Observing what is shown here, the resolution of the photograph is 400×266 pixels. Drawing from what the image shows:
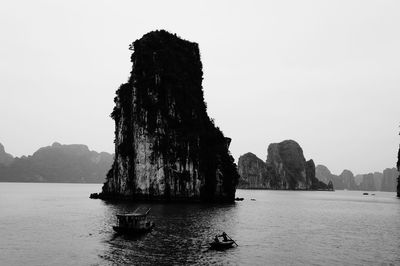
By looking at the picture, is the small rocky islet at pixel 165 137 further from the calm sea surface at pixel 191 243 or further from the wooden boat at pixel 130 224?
the wooden boat at pixel 130 224

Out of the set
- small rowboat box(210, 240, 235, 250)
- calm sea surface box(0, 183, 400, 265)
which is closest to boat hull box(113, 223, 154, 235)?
calm sea surface box(0, 183, 400, 265)

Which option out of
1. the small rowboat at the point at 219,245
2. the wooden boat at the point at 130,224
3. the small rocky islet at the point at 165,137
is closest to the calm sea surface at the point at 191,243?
the small rowboat at the point at 219,245

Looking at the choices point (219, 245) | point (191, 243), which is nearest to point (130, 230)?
point (191, 243)

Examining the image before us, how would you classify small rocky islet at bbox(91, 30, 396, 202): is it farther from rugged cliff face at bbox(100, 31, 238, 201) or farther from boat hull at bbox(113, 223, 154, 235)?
boat hull at bbox(113, 223, 154, 235)

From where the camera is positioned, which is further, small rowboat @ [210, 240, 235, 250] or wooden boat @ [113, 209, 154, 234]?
wooden boat @ [113, 209, 154, 234]

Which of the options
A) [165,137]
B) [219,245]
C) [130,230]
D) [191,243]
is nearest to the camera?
[219,245]

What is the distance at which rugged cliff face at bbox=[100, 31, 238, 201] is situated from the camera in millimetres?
91438

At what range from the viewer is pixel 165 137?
305 ft

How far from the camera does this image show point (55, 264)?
30469 mm

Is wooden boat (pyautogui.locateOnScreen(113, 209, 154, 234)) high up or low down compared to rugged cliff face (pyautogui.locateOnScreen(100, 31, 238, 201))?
down

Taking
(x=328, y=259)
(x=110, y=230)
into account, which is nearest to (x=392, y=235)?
(x=328, y=259)

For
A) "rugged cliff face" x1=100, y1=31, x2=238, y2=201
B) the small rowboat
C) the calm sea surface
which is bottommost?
the calm sea surface

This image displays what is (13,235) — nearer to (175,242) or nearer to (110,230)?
(110,230)

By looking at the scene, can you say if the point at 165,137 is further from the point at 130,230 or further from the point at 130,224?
the point at 130,230
